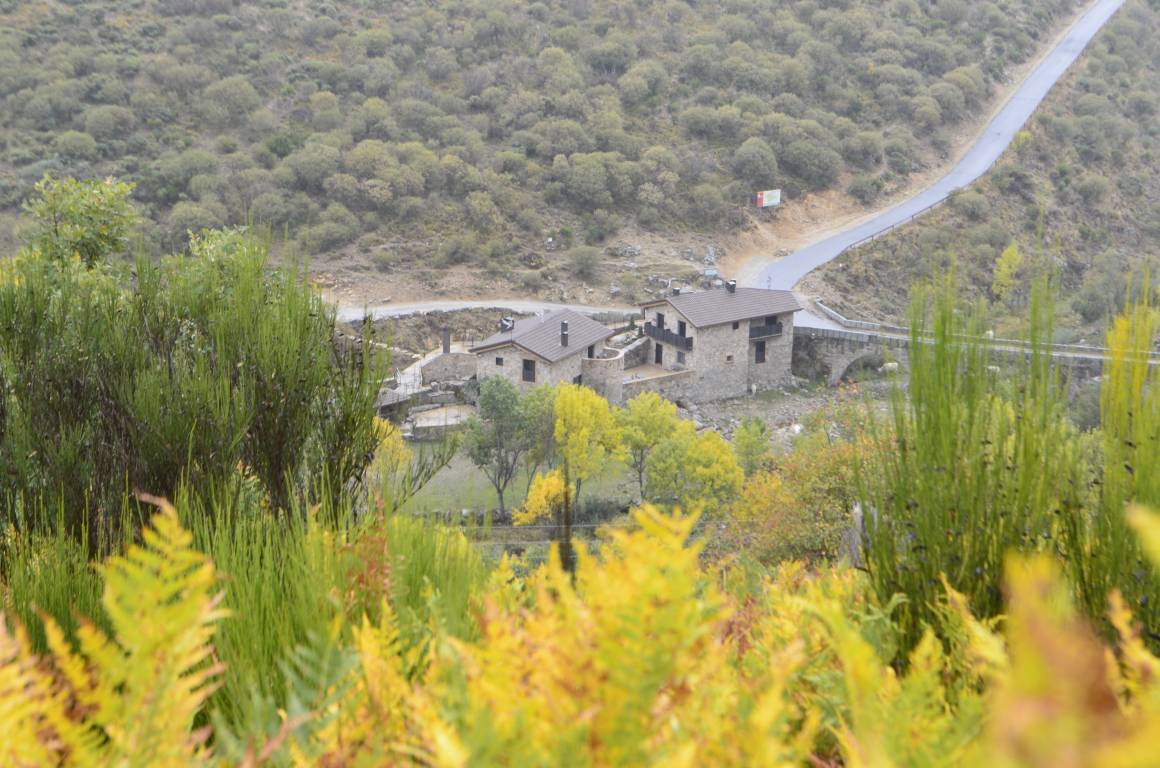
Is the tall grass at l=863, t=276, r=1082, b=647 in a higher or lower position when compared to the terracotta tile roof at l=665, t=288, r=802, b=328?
higher

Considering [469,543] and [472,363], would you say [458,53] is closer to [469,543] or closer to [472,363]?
[472,363]

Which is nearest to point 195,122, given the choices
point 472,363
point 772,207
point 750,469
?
point 472,363

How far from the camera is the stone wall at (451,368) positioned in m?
27.6

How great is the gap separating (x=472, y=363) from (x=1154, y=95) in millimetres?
36222

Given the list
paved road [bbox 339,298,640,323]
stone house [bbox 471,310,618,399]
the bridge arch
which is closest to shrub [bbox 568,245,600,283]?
paved road [bbox 339,298,640,323]

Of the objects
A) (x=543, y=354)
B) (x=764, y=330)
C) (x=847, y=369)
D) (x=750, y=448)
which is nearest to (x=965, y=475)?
(x=750, y=448)

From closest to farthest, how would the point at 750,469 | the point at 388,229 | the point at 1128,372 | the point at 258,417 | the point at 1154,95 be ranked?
the point at 1128,372, the point at 258,417, the point at 750,469, the point at 388,229, the point at 1154,95

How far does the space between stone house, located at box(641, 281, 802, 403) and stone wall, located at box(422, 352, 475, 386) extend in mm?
5050

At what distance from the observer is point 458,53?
4334 cm

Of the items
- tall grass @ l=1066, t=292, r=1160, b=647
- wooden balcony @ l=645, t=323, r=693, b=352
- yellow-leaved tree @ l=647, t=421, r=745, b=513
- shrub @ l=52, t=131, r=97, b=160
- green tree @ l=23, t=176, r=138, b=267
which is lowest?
yellow-leaved tree @ l=647, t=421, r=745, b=513

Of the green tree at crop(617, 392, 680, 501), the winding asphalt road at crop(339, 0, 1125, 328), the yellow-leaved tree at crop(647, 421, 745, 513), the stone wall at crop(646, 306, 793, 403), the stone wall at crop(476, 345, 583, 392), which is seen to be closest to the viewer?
the yellow-leaved tree at crop(647, 421, 745, 513)

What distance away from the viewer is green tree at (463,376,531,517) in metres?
21.8

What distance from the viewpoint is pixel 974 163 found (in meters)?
42.5

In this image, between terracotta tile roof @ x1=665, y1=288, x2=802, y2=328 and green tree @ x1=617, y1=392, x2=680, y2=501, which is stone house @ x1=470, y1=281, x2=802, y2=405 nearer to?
terracotta tile roof @ x1=665, y1=288, x2=802, y2=328
